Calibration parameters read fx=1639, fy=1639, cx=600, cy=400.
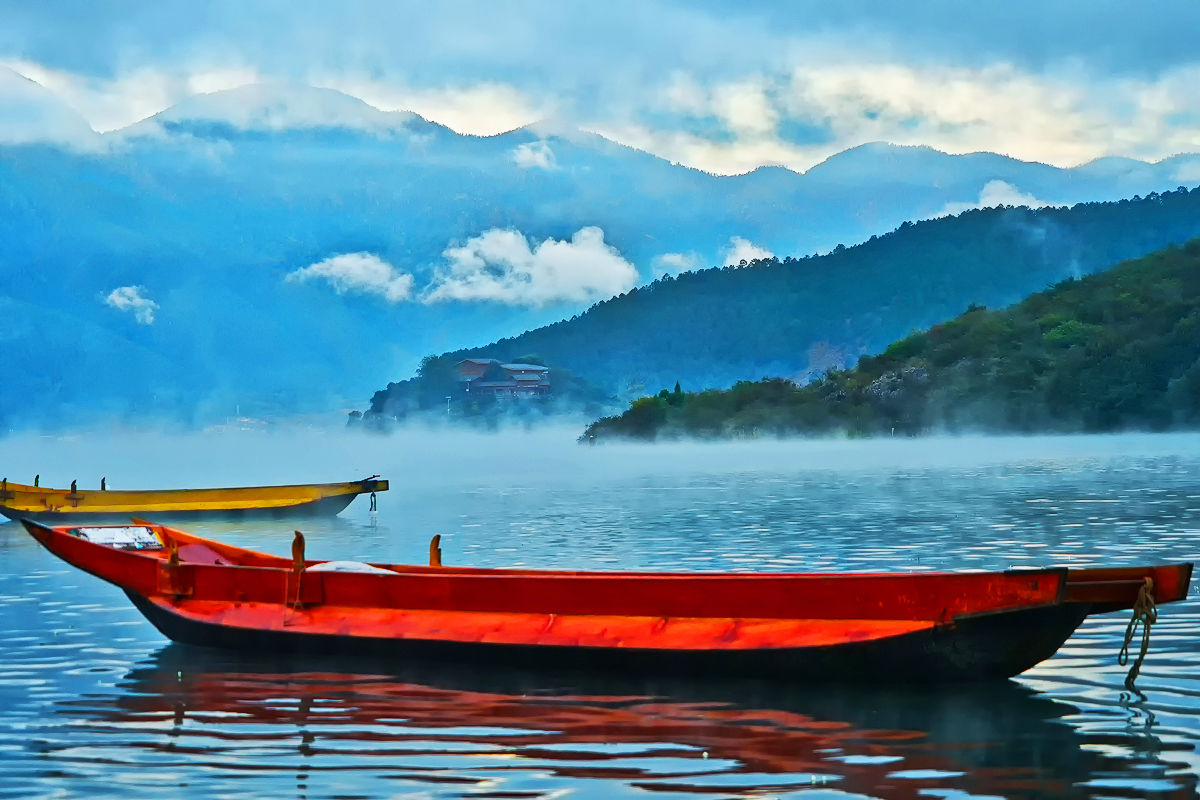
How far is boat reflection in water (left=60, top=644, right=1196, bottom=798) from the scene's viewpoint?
14.0m

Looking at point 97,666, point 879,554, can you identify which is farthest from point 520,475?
point 97,666

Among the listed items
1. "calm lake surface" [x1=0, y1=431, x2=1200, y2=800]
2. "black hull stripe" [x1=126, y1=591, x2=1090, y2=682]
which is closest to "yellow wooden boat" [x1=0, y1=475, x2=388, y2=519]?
"calm lake surface" [x1=0, y1=431, x2=1200, y2=800]

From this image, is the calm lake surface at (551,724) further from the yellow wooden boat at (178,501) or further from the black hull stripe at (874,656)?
the yellow wooden boat at (178,501)

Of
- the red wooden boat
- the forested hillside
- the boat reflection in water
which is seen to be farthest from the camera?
the forested hillside

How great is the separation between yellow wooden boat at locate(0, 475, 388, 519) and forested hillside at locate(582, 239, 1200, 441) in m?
104

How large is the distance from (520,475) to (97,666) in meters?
69.1

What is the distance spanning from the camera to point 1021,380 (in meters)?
155

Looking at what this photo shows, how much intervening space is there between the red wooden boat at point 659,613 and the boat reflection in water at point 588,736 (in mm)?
359

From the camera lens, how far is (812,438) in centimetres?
16762

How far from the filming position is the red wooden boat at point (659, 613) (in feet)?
55.5

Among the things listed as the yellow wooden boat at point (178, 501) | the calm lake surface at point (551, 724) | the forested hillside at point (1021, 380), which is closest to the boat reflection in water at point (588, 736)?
the calm lake surface at point (551, 724)

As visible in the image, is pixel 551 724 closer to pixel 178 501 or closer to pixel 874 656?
pixel 874 656

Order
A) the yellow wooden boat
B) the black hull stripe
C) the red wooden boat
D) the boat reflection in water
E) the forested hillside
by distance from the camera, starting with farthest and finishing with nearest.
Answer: the forested hillside → the yellow wooden boat → the black hull stripe → the red wooden boat → the boat reflection in water

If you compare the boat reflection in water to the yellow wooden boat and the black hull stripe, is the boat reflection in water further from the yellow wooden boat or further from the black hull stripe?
the yellow wooden boat
